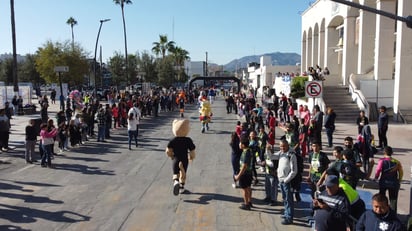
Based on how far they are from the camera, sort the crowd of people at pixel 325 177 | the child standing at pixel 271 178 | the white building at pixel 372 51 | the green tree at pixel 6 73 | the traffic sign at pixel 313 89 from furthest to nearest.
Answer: the green tree at pixel 6 73, the white building at pixel 372 51, the traffic sign at pixel 313 89, the child standing at pixel 271 178, the crowd of people at pixel 325 177

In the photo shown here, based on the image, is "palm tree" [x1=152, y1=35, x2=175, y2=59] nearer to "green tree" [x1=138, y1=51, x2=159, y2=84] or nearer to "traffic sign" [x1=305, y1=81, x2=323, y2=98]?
"green tree" [x1=138, y1=51, x2=159, y2=84]

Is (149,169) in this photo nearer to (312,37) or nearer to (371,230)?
(371,230)

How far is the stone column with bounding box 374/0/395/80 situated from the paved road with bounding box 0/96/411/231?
12.3 meters

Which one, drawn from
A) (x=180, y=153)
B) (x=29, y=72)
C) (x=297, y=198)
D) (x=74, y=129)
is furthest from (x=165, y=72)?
(x=297, y=198)

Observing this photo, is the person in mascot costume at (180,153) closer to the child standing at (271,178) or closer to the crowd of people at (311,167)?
the crowd of people at (311,167)

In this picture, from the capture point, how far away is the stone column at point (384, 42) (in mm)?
26156

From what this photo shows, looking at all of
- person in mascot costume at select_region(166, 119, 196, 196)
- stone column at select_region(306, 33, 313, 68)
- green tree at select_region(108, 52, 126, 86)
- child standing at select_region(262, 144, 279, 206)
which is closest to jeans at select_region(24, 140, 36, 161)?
person in mascot costume at select_region(166, 119, 196, 196)

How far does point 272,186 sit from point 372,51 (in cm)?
2366

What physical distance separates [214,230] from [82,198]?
3.66 meters

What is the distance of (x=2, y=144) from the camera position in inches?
653

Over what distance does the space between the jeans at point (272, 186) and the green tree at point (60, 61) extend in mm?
40304

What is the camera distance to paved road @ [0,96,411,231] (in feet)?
26.9

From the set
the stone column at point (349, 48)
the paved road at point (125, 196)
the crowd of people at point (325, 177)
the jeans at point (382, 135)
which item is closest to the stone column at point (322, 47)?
the stone column at point (349, 48)

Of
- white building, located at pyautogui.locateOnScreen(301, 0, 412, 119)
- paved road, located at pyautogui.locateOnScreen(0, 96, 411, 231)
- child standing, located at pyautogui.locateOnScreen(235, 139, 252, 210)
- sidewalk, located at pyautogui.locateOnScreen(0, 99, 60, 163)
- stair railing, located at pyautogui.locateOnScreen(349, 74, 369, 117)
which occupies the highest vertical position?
white building, located at pyautogui.locateOnScreen(301, 0, 412, 119)
